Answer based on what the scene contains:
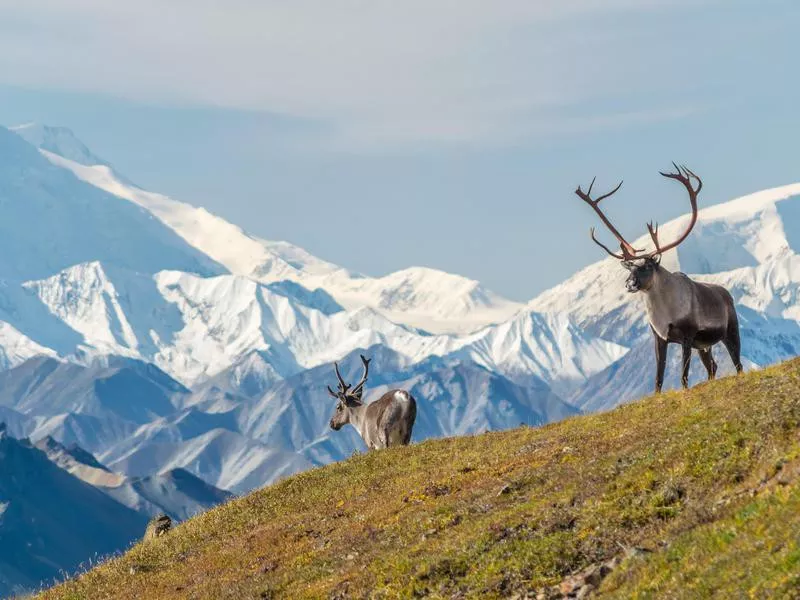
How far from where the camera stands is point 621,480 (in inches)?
932

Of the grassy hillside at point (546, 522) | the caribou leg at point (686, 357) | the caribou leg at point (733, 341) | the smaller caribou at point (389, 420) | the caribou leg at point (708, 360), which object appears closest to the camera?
the grassy hillside at point (546, 522)

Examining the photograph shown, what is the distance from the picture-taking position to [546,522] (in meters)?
22.8

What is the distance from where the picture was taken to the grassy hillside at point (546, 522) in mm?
18875

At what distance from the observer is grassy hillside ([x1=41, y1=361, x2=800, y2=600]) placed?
61.9 feet

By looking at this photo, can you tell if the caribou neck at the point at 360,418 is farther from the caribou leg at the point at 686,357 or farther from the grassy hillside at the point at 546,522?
the caribou leg at the point at 686,357

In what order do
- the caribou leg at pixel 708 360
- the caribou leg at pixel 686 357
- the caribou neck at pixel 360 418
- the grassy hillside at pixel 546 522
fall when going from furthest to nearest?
the caribou neck at pixel 360 418
the caribou leg at pixel 708 360
the caribou leg at pixel 686 357
the grassy hillside at pixel 546 522

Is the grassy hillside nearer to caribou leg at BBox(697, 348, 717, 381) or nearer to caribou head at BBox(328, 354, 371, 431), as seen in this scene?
caribou leg at BBox(697, 348, 717, 381)

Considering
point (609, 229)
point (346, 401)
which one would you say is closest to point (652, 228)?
point (609, 229)

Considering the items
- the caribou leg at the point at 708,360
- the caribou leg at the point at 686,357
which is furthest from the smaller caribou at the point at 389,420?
the caribou leg at the point at 686,357

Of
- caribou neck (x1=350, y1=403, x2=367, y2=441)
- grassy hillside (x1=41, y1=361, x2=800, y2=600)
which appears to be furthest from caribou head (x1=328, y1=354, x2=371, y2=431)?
grassy hillside (x1=41, y1=361, x2=800, y2=600)

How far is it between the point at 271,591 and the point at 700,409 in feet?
31.6

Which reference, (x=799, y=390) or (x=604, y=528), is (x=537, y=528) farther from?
(x=799, y=390)

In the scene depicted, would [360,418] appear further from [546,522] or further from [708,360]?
[546,522]

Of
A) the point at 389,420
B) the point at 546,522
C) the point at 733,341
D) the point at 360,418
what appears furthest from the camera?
the point at 360,418
